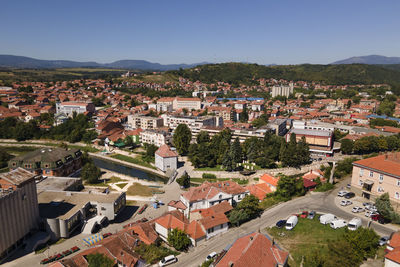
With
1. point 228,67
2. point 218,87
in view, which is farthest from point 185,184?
point 228,67

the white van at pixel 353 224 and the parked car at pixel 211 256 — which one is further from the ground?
the white van at pixel 353 224

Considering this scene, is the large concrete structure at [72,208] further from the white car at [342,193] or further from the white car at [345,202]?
the white car at [342,193]

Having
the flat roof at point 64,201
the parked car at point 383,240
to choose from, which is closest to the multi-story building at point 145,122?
the flat roof at point 64,201

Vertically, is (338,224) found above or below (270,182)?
above

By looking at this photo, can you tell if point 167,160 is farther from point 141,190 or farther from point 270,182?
point 270,182

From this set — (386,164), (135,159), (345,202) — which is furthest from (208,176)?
(386,164)

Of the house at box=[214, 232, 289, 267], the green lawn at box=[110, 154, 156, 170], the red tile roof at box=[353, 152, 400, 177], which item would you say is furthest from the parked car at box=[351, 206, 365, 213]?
the green lawn at box=[110, 154, 156, 170]
